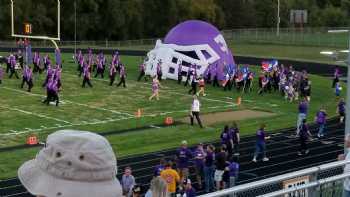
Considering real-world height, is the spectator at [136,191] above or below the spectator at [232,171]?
above

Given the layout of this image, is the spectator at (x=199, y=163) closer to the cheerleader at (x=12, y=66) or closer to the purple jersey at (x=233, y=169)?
the purple jersey at (x=233, y=169)

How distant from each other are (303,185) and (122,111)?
22244mm

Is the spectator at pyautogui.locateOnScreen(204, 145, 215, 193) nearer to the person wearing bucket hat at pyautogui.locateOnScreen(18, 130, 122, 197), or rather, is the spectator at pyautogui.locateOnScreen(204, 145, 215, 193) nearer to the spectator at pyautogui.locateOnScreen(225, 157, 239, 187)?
the spectator at pyautogui.locateOnScreen(225, 157, 239, 187)

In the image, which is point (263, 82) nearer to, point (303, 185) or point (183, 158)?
point (183, 158)

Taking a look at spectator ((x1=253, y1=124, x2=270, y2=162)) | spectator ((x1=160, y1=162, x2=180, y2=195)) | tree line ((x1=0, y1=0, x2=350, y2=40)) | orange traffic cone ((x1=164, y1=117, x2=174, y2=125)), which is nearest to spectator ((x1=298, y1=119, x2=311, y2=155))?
spectator ((x1=253, y1=124, x2=270, y2=162))

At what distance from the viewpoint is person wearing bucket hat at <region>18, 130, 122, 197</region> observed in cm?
225

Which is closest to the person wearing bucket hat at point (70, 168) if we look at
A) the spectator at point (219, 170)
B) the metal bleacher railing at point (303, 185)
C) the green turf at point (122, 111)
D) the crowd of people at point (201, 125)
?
the crowd of people at point (201, 125)

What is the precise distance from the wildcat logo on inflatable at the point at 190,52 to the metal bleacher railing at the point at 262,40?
30.2m

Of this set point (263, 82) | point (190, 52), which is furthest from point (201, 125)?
point (190, 52)

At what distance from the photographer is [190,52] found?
35969mm

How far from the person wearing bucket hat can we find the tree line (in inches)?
2737

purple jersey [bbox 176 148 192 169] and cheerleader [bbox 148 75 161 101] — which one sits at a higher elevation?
cheerleader [bbox 148 75 161 101]

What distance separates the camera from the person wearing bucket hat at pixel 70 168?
225 centimetres

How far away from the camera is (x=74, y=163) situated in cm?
225
